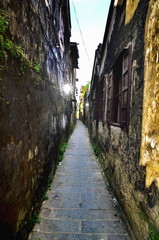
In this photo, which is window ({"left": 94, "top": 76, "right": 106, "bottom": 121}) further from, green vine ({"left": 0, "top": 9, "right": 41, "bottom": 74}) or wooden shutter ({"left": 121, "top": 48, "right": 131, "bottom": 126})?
green vine ({"left": 0, "top": 9, "right": 41, "bottom": 74})

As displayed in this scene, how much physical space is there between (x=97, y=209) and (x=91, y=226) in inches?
17.3

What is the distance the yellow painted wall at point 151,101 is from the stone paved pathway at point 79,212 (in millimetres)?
1208

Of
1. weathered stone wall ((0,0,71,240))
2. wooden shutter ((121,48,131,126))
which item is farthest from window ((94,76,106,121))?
weathered stone wall ((0,0,71,240))

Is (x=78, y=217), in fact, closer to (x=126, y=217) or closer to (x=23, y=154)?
(x=126, y=217)

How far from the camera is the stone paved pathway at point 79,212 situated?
2.10m

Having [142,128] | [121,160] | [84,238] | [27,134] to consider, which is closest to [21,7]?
[27,134]

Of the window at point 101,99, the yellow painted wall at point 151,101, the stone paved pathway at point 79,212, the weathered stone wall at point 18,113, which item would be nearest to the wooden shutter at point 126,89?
the yellow painted wall at point 151,101

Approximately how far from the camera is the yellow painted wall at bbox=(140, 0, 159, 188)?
1.53 m

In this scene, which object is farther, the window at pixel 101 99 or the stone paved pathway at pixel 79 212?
the window at pixel 101 99

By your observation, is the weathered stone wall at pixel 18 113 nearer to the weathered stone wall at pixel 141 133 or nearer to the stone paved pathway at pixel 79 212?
the stone paved pathway at pixel 79 212

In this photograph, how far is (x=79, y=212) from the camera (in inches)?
101

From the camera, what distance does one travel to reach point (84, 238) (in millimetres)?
2035

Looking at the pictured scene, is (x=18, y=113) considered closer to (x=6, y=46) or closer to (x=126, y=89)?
(x=6, y=46)

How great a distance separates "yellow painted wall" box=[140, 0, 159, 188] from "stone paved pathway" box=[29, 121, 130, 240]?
3.96 feet
